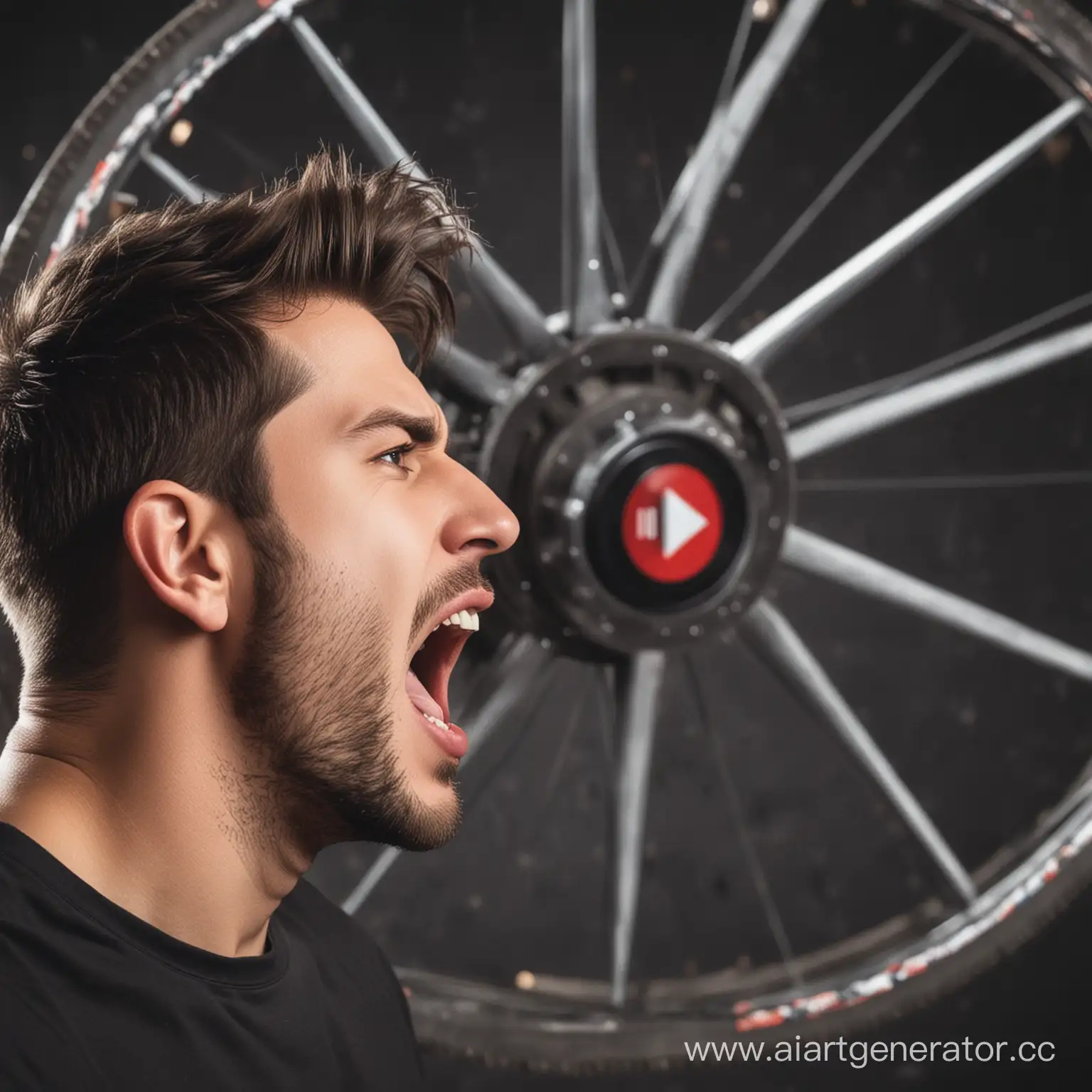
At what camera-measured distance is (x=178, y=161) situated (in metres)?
1.37

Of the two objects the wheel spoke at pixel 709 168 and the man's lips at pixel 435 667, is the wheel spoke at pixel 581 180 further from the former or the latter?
the man's lips at pixel 435 667

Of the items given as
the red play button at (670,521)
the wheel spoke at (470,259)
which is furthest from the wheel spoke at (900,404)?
the wheel spoke at (470,259)

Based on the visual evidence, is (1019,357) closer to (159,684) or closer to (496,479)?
(496,479)

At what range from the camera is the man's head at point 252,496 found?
690 millimetres

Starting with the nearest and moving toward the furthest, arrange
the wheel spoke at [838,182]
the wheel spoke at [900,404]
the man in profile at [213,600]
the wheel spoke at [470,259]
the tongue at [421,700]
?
the man in profile at [213,600] → the tongue at [421,700] → the wheel spoke at [470,259] → the wheel spoke at [900,404] → the wheel spoke at [838,182]

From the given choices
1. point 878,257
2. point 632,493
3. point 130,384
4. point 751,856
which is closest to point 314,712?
point 130,384

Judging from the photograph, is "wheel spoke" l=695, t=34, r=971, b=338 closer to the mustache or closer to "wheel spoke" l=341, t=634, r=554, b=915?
"wheel spoke" l=341, t=634, r=554, b=915

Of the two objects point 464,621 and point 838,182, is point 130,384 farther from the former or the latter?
point 838,182

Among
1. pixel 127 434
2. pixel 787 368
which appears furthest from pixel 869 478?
pixel 127 434

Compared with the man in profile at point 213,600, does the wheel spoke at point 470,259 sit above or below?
above

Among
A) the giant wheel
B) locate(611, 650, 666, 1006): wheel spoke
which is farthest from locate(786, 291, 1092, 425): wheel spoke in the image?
locate(611, 650, 666, 1006): wheel spoke

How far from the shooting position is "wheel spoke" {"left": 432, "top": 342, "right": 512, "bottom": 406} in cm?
104

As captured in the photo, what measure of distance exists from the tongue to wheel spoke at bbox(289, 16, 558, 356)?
0.30 m

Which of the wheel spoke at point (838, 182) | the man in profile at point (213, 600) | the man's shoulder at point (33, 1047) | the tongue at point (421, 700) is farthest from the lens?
the wheel spoke at point (838, 182)
